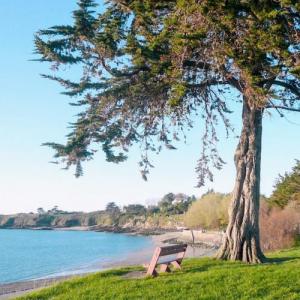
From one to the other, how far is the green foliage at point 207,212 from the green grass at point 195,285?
65064 millimetres

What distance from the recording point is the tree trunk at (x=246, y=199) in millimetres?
15047

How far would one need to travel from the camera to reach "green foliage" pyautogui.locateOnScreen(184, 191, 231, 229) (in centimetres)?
8044

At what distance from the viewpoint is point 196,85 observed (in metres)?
16.2

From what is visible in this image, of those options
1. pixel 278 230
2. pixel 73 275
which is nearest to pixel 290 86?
pixel 278 230

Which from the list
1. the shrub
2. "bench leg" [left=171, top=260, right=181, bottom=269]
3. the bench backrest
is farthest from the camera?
the shrub

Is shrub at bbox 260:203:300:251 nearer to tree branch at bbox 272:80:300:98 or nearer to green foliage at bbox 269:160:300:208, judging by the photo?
green foliage at bbox 269:160:300:208

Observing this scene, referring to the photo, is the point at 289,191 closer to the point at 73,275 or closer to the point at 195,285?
the point at 73,275

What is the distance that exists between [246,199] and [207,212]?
6967 cm

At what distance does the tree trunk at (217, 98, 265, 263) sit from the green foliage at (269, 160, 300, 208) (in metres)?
23.0

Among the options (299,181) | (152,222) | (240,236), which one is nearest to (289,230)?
(299,181)

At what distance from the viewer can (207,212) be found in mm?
84188

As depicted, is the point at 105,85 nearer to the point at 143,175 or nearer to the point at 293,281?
the point at 143,175

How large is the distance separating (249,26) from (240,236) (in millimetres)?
6619

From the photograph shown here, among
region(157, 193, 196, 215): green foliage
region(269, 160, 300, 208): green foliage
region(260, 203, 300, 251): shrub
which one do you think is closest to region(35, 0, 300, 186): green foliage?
region(260, 203, 300, 251): shrub
